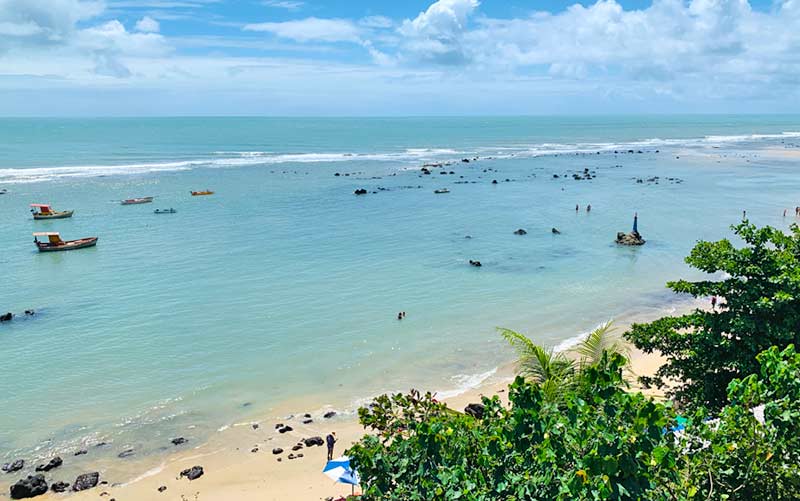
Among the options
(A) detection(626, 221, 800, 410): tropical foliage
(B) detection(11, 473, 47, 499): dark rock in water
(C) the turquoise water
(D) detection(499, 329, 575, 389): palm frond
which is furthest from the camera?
(C) the turquoise water

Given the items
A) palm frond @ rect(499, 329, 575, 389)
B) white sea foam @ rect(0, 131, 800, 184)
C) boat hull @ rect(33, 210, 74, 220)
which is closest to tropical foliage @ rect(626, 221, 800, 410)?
palm frond @ rect(499, 329, 575, 389)

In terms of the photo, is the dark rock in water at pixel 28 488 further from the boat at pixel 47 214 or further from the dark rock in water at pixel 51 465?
the boat at pixel 47 214

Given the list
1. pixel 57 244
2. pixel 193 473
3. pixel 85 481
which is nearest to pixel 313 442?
pixel 193 473

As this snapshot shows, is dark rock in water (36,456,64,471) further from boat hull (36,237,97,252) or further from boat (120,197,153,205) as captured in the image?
boat (120,197,153,205)

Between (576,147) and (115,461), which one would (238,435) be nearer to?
(115,461)

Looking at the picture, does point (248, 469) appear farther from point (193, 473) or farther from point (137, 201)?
point (137, 201)

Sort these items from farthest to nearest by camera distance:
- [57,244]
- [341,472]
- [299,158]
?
[299,158], [57,244], [341,472]

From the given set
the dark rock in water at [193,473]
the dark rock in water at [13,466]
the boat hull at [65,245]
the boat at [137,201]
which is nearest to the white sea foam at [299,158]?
the boat at [137,201]
